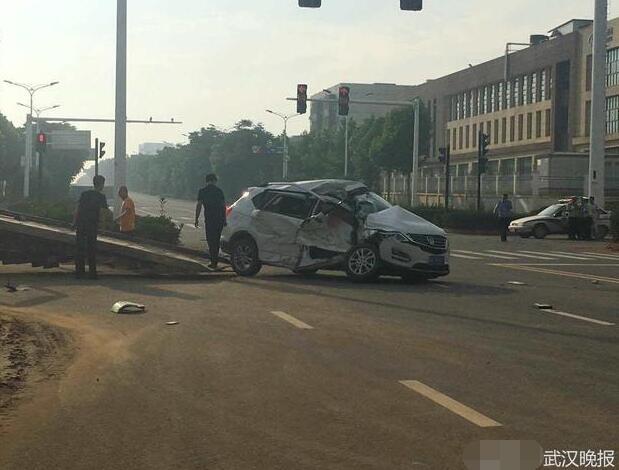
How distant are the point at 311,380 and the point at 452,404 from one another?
1.42 m

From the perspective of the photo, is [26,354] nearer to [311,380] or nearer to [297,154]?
[311,380]

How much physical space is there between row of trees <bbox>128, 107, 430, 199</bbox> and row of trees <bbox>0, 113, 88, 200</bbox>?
15863 millimetres

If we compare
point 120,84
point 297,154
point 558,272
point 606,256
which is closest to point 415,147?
point 606,256

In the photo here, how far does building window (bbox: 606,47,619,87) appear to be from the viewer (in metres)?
69.3

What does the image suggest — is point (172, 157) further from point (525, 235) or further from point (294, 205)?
point (294, 205)

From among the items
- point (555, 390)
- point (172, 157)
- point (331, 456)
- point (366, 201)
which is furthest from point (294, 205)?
point (172, 157)

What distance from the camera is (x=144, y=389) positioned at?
776 centimetres

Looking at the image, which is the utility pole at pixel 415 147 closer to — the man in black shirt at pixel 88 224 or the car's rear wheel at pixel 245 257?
the car's rear wheel at pixel 245 257

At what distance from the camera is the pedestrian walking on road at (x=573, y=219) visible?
39906mm

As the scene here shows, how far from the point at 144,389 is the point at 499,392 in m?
2.88

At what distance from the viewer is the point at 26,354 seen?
9.48m

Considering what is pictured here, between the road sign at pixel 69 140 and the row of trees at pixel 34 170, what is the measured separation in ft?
6.98

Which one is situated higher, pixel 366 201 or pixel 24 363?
pixel 366 201

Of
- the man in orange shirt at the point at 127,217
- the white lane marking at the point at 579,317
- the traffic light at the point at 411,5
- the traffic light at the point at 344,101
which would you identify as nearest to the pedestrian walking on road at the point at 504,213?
the traffic light at the point at 344,101
